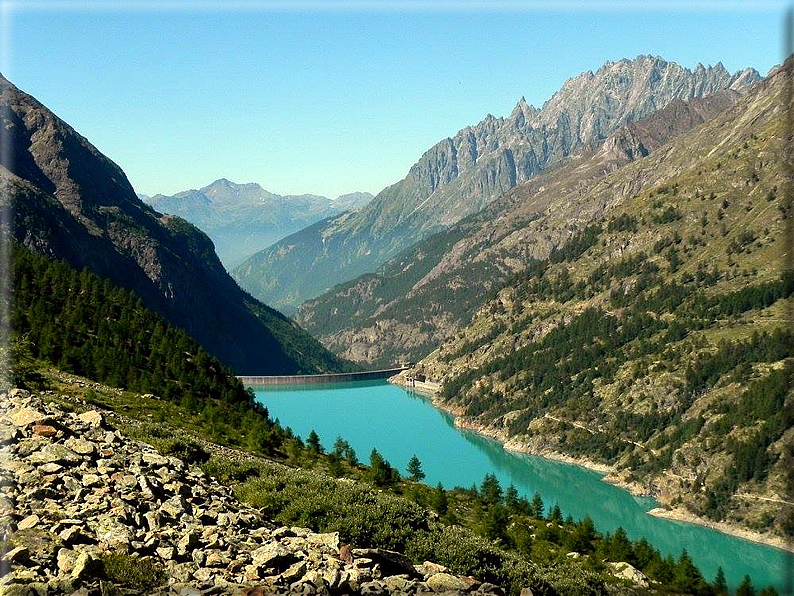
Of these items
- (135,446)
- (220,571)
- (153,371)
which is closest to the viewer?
(220,571)

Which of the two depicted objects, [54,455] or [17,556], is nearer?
[17,556]

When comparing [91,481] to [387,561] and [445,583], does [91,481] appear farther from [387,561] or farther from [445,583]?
[445,583]

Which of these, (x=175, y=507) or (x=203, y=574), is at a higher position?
(x=175, y=507)

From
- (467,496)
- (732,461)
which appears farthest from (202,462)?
(732,461)

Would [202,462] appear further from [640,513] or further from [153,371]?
[640,513]

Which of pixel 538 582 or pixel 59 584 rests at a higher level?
pixel 59 584

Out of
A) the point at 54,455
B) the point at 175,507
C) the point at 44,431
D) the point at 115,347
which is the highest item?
the point at 44,431

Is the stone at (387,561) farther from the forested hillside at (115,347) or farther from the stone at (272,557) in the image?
the forested hillside at (115,347)

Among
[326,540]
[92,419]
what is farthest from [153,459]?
[326,540]
